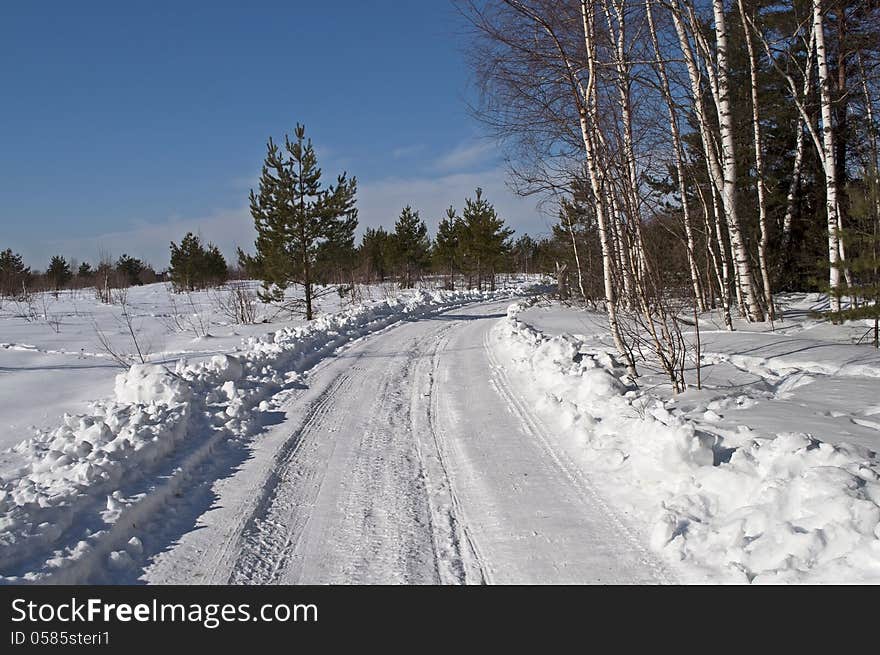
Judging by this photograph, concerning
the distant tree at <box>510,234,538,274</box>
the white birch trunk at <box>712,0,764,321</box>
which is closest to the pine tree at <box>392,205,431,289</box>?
the distant tree at <box>510,234,538,274</box>

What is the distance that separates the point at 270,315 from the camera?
89.0 feet

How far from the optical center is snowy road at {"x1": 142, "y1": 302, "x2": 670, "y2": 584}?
11.2 feet

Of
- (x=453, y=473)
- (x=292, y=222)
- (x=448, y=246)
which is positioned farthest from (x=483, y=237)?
(x=453, y=473)

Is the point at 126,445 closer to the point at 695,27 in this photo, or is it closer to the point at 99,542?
the point at 99,542

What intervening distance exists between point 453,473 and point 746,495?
2268mm

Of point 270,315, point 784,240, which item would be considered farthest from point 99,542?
point 270,315

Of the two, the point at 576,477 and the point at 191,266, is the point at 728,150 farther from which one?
the point at 191,266

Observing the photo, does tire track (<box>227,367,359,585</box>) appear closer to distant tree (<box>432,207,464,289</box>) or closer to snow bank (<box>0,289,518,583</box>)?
snow bank (<box>0,289,518,583</box>)

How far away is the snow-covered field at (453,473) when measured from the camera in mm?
3391

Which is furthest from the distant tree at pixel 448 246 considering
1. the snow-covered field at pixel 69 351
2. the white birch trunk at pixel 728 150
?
the white birch trunk at pixel 728 150

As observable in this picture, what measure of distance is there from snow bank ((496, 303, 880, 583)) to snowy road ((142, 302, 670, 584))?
1.05 ft

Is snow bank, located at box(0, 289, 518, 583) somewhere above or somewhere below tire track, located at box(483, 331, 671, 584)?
above

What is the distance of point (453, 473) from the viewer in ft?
16.5
